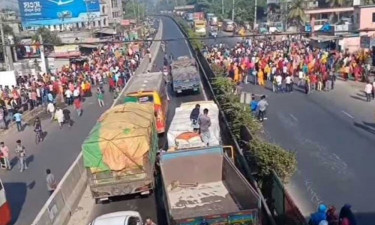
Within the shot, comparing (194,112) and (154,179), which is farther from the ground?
(194,112)

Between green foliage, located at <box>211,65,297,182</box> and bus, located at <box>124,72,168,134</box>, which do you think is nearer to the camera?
green foliage, located at <box>211,65,297,182</box>

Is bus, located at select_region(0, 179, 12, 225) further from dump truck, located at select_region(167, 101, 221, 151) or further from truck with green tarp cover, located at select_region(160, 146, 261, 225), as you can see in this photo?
dump truck, located at select_region(167, 101, 221, 151)

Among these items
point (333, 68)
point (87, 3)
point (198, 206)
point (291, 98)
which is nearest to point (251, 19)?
point (87, 3)

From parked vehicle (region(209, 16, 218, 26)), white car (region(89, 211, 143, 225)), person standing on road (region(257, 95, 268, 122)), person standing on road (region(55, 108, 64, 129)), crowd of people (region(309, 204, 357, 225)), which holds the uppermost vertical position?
crowd of people (region(309, 204, 357, 225))

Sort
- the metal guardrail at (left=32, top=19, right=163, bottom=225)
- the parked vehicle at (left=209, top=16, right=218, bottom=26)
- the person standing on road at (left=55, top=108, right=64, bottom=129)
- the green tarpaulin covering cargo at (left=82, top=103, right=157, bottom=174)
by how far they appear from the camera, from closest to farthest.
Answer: the metal guardrail at (left=32, top=19, right=163, bottom=225)
the green tarpaulin covering cargo at (left=82, top=103, right=157, bottom=174)
the person standing on road at (left=55, top=108, right=64, bottom=129)
the parked vehicle at (left=209, top=16, right=218, bottom=26)

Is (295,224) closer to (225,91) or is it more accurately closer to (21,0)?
(225,91)

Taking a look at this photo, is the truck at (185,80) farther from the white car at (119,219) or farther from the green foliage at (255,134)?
the white car at (119,219)

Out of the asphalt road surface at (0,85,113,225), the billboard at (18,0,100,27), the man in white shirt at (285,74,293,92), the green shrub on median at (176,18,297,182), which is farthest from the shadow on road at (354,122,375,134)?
the billboard at (18,0,100,27)
